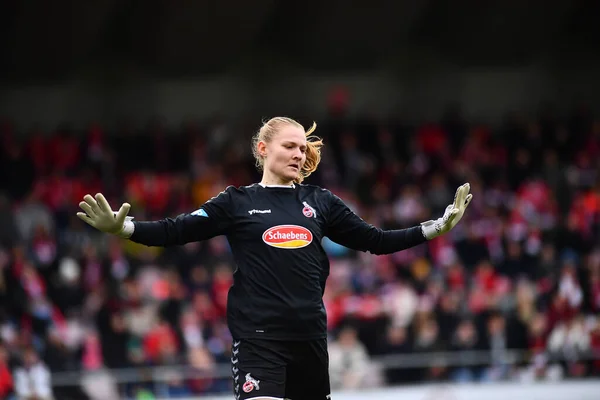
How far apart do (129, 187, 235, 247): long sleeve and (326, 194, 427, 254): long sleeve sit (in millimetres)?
542

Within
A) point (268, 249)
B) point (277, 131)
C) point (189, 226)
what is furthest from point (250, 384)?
point (277, 131)

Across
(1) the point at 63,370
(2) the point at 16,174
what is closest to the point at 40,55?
(2) the point at 16,174

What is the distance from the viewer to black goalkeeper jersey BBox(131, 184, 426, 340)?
536cm

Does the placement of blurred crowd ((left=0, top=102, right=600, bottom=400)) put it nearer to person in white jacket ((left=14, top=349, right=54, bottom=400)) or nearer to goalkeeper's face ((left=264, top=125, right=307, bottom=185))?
person in white jacket ((left=14, top=349, right=54, bottom=400))

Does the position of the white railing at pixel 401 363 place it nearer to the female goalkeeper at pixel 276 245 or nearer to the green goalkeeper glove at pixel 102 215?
the female goalkeeper at pixel 276 245

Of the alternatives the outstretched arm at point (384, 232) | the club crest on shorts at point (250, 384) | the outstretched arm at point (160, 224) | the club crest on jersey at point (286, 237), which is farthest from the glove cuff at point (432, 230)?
the club crest on shorts at point (250, 384)

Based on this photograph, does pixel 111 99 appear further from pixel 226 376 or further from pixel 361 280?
pixel 226 376

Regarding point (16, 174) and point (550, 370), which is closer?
point (550, 370)

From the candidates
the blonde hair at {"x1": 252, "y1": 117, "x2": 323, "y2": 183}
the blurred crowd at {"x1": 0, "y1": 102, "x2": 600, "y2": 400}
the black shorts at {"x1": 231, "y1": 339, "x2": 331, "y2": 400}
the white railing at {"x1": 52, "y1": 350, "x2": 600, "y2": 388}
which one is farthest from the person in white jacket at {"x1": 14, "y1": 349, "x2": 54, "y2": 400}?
the black shorts at {"x1": 231, "y1": 339, "x2": 331, "y2": 400}

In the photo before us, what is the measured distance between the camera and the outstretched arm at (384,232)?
18.6ft

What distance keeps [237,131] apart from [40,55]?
3.75 m

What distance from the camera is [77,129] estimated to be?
20609 millimetres

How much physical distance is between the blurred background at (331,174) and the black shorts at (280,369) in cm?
647

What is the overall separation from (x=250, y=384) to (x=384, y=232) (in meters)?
1.07
